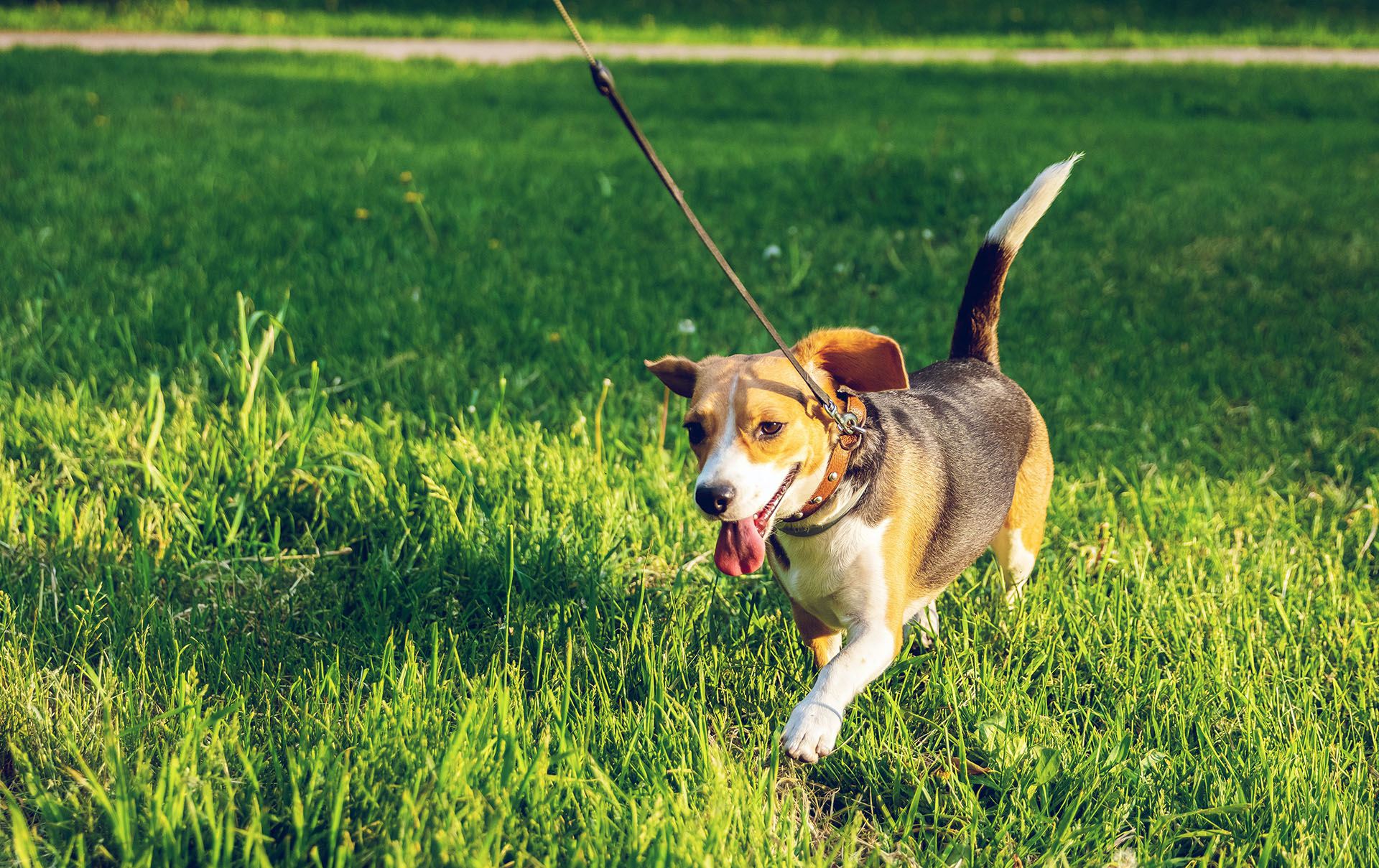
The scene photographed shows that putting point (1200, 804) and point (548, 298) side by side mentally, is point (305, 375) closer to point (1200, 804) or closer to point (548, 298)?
point (548, 298)

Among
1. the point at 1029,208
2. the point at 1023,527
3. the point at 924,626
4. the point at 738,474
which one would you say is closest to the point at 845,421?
the point at 738,474

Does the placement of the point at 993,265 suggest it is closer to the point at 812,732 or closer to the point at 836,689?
the point at 836,689

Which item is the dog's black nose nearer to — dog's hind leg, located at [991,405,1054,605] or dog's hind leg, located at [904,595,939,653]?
dog's hind leg, located at [904,595,939,653]

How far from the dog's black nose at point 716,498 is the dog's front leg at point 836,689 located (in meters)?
0.43

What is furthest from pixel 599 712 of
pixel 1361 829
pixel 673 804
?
pixel 1361 829

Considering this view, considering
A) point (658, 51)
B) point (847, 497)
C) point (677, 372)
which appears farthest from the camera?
point (658, 51)

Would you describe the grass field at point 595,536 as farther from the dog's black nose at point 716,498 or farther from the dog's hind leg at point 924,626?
the dog's black nose at point 716,498

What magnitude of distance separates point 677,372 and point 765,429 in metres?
0.41

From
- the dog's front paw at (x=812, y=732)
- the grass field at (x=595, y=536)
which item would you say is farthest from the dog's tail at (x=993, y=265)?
the dog's front paw at (x=812, y=732)

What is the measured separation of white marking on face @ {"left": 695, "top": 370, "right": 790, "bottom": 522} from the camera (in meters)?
2.02

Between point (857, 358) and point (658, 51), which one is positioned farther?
point (658, 51)

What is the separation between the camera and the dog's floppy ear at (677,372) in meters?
2.44

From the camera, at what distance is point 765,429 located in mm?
2143

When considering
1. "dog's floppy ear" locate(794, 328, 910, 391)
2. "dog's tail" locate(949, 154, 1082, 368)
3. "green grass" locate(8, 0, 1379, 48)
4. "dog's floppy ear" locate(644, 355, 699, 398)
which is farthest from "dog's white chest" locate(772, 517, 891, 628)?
"green grass" locate(8, 0, 1379, 48)
